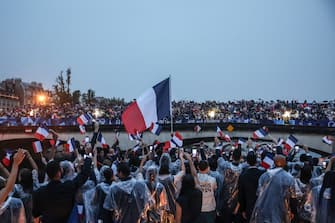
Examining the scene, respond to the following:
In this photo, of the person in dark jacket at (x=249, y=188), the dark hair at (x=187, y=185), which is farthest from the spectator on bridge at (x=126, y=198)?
the person in dark jacket at (x=249, y=188)

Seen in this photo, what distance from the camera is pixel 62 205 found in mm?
5566

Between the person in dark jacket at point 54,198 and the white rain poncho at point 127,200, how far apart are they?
0.87 metres

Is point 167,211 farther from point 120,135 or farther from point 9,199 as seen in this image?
point 120,135

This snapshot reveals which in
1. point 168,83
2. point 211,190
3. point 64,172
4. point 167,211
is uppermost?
point 168,83

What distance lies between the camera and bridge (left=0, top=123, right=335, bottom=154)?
35.0 m

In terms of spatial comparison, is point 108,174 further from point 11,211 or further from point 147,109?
point 147,109

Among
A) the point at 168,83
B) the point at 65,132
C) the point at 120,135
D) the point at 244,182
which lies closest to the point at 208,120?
the point at 120,135

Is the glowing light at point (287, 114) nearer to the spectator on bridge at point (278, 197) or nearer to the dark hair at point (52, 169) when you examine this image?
the spectator on bridge at point (278, 197)

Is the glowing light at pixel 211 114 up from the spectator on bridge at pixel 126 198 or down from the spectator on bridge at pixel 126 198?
up

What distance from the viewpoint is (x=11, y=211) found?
5.17 m

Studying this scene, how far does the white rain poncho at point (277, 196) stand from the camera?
658cm

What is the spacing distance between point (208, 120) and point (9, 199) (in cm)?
3922

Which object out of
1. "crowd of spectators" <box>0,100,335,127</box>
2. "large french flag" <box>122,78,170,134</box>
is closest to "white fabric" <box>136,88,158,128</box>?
"large french flag" <box>122,78,170,134</box>

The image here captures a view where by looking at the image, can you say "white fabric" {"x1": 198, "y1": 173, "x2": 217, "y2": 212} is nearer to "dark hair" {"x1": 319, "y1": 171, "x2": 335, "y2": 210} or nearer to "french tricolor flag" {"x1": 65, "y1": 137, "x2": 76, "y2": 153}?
"dark hair" {"x1": 319, "y1": 171, "x2": 335, "y2": 210}
